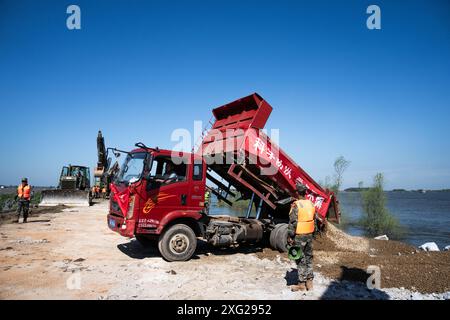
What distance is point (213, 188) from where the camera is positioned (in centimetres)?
884

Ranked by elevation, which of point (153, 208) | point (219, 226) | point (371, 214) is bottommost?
point (371, 214)

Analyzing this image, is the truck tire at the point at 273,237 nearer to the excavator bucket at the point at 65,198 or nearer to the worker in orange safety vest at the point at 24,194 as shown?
the worker in orange safety vest at the point at 24,194

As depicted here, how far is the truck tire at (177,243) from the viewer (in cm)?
679

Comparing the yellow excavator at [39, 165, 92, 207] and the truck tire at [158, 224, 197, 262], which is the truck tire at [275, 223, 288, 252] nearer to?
the truck tire at [158, 224, 197, 262]

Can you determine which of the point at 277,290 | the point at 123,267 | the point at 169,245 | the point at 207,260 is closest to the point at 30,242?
the point at 123,267

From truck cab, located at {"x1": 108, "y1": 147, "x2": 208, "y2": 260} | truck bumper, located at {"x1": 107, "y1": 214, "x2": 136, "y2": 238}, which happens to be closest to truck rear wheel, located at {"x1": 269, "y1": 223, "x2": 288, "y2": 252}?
truck cab, located at {"x1": 108, "y1": 147, "x2": 208, "y2": 260}

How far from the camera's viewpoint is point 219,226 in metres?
7.54

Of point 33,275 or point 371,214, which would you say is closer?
point 33,275

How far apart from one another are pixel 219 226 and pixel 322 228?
129 inches

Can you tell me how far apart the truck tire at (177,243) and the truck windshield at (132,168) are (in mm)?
1458

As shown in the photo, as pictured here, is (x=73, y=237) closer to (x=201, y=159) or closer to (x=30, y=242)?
(x=30, y=242)

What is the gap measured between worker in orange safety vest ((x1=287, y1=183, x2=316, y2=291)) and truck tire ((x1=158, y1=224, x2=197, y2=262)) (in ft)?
8.62

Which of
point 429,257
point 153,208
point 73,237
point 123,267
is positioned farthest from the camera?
point 73,237
